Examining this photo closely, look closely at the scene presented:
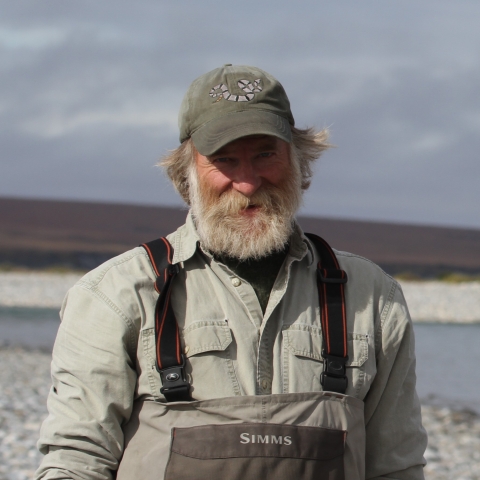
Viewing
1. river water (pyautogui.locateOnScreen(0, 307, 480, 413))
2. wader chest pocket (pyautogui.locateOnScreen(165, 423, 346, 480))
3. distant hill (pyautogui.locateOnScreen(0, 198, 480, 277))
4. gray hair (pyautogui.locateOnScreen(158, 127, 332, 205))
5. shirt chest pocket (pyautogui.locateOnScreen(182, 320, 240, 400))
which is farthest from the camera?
distant hill (pyautogui.locateOnScreen(0, 198, 480, 277))

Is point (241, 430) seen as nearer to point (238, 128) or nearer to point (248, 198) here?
point (248, 198)

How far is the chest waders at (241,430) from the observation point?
2068 mm

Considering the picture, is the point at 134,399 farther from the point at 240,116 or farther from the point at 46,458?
the point at 240,116

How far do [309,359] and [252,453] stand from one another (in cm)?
31

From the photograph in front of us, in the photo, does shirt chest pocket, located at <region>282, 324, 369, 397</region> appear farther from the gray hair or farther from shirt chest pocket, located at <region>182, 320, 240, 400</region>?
the gray hair

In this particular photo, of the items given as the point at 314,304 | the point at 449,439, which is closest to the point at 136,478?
Answer: the point at 314,304

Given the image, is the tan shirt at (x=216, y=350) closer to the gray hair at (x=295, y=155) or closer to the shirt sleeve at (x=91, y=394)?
the shirt sleeve at (x=91, y=394)

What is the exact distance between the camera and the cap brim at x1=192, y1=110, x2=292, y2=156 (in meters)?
2.29

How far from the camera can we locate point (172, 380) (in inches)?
84.5

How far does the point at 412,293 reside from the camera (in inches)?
1236

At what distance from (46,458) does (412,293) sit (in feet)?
98.6

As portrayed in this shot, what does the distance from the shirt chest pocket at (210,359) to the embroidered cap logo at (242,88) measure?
0.62m

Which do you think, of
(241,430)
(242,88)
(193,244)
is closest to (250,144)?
(242,88)

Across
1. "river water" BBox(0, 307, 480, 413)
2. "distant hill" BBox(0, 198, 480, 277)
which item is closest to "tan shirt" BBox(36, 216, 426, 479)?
"river water" BBox(0, 307, 480, 413)
